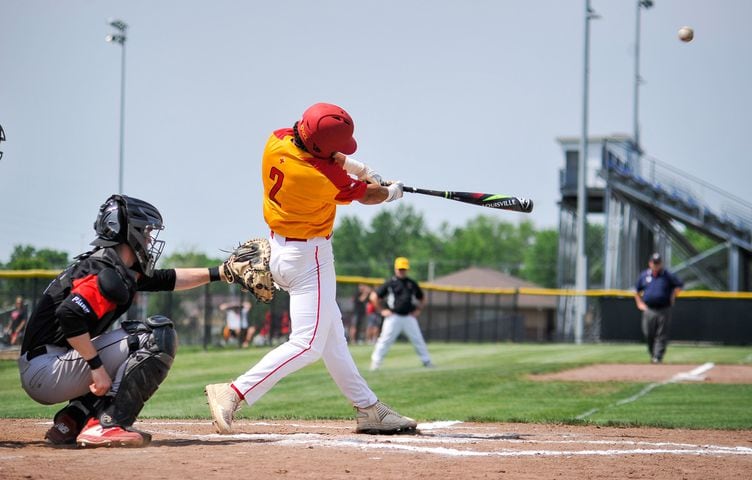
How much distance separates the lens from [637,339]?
106 feet

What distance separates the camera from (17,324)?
2109 centimetres

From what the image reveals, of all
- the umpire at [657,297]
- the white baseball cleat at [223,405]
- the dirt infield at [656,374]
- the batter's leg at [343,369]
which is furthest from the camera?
the umpire at [657,297]

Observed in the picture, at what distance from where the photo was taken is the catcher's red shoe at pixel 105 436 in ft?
19.5

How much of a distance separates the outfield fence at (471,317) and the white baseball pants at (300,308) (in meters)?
15.1

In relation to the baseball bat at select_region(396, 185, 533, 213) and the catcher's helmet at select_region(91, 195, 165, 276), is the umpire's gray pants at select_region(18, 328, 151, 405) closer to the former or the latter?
the catcher's helmet at select_region(91, 195, 165, 276)

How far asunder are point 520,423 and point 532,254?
104 m

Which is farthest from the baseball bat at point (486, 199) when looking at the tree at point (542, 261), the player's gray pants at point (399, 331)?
the tree at point (542, 261)

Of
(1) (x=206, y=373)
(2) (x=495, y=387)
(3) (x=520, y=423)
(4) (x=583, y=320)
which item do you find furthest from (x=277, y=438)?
(4) (x=583, y=320)

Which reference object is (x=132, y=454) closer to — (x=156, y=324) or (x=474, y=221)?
(x=156, y=324)

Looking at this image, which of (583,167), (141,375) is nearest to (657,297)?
(141,375)

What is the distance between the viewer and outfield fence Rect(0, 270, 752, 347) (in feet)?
81.0

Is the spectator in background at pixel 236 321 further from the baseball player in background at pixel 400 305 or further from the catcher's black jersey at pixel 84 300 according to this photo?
the catcher's black jersey at pixel 84 300

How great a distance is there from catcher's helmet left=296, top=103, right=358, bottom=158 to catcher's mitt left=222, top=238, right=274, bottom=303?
2.62 ft

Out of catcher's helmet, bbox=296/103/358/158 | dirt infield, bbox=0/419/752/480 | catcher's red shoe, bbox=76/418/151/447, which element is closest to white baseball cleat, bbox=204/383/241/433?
dirt infield, bbox=0/419/752/480
